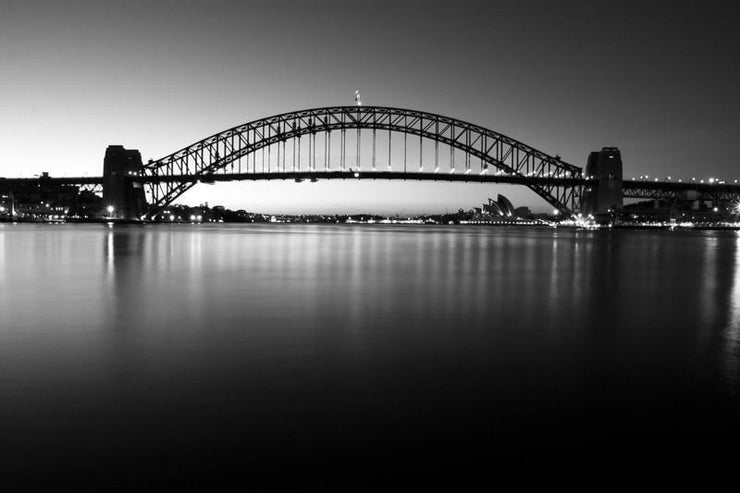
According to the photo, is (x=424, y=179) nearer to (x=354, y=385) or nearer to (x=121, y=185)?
(x=121, y=185)

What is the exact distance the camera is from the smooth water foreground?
3.93 meters

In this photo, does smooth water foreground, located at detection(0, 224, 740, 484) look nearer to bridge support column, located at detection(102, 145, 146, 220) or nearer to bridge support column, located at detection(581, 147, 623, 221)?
bridge support column, located at detection(581, 147, 623, 221)

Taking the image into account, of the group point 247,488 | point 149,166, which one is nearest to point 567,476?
point 247,488

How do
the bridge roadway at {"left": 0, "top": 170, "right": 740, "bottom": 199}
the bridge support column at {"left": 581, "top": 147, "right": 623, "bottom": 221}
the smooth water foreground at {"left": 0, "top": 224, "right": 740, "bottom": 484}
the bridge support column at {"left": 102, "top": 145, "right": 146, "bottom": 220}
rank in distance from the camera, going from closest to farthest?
the smooth water foreground at {"left": 0, "top": 224, "right": 740, "bottom": 484} → the bridge roadway at {"left": 0, "top": 170, "right": 740, "bottom": 199} → the bridge support column at {"left": 581, "top": 147, "right": 623, "bottom": 221} → the bridge support column at {"left": 102, "top": 145, "right": 146, "bottom": 220}

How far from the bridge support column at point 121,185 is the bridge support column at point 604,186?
54.1 metres

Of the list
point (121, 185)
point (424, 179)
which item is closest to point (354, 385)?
point (424, 179)

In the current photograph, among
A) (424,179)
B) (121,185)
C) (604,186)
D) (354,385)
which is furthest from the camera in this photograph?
(121,185)

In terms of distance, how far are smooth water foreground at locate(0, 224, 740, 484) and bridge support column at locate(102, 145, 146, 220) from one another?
72978 mm

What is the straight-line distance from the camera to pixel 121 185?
267ft

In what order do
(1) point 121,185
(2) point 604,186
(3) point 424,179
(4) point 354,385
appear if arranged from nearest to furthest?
(4) point 354,385
(3) point 424,179
(2) point 604,186
(1) point 121,185

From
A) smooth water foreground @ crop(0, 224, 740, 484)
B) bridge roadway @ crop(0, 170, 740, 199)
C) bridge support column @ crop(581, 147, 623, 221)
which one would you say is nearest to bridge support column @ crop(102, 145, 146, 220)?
bridge roadway @ crop(0, 170, 740, 199)

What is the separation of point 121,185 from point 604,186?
57.5 m

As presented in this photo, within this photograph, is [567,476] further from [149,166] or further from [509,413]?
[149,166]

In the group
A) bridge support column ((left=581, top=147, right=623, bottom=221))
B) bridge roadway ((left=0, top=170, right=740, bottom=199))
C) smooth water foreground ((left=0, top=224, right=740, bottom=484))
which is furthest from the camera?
bridge support column ((left=581, top=147, right=623, bottom=221))
